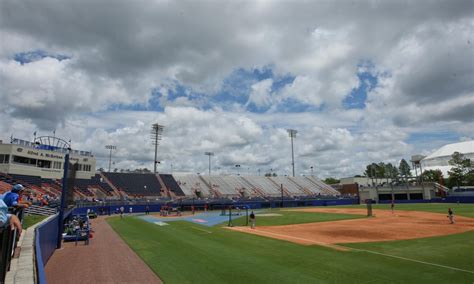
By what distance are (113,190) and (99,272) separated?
63.8 metres

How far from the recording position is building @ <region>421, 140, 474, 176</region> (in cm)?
13662

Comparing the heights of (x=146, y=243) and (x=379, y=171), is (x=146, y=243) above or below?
below

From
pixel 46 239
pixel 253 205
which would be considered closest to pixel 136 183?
pixel 253 205

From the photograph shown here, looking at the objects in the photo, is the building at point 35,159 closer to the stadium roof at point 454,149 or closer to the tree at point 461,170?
the tree at point 461,170

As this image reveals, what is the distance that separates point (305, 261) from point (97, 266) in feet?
33.5

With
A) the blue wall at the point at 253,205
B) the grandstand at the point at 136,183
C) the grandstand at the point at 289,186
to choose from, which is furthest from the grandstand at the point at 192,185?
the grandstand at the point at 289,186

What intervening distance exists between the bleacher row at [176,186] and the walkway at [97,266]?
39.0 metres

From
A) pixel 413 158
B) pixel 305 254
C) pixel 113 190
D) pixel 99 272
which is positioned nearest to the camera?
pixel 99 272

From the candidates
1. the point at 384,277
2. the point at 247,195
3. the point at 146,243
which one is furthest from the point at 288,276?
the point at 247,195

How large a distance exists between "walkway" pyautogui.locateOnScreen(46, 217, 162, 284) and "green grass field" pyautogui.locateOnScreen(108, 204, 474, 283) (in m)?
0.68

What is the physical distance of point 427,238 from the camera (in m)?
21.8

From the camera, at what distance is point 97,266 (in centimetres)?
1450

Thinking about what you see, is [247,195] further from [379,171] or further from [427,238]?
[379,171]

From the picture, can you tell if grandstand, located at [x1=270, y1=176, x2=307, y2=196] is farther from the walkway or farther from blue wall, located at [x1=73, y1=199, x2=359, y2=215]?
the walkway
